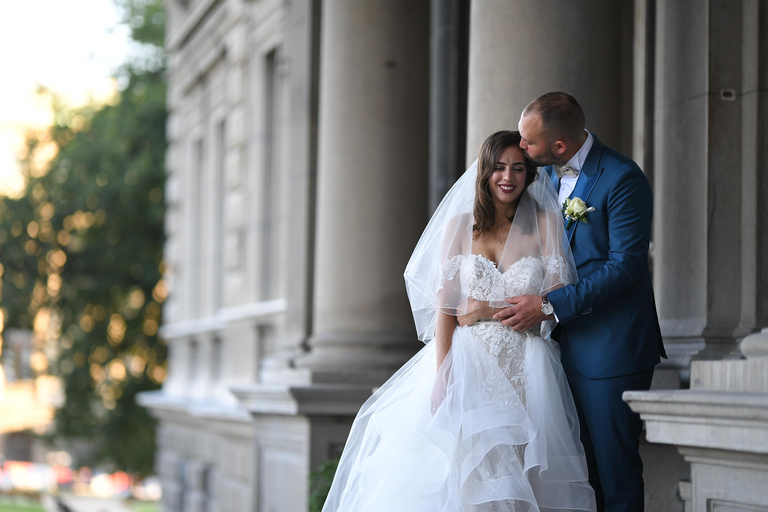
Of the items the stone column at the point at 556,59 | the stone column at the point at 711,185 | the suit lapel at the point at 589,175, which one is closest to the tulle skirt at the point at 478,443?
the suit lapel at the point at 589,175

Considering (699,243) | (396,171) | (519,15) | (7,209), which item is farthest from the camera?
(7,209)

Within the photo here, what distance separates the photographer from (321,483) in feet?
25.2

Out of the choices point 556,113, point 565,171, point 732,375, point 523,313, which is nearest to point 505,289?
point 523,313

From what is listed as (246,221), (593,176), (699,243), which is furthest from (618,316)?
(246,221)

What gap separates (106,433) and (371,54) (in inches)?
687

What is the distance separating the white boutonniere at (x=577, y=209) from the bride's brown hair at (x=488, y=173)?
0.78ft

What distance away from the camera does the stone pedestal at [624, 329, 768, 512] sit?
3729 mm

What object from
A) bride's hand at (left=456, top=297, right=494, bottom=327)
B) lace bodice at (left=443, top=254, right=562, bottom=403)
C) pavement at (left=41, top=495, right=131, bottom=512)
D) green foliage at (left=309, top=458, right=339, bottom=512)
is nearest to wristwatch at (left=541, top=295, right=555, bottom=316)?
lace bodice at (left=443, top=254, right=562, bottom=403)

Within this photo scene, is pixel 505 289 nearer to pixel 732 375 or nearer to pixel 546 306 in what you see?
pixel 546 306

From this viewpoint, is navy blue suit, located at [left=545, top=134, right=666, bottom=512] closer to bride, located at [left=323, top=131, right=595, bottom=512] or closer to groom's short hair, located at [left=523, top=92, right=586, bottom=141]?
bride, located at [left=323, top=131, right=595, bottom=512]

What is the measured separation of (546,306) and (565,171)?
27.3 inches

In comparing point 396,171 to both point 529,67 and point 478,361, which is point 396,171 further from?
point 478,361

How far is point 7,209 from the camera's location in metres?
23.3

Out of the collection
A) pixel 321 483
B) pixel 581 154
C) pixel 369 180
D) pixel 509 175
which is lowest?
pixel 321 483
